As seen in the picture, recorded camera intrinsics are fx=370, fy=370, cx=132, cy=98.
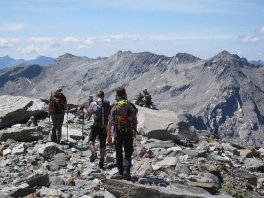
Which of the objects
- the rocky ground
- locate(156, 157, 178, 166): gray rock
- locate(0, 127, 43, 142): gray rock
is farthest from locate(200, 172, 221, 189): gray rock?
locate(0, 127, 43, 142): gray rock

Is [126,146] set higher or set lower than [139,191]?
higher

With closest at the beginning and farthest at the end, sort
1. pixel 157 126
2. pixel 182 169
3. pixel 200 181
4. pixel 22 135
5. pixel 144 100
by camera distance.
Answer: pixel 200 181
pixel 182 169
pixel 22 135
pixel 157 126
pixel 144 100

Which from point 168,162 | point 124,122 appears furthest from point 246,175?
point 124,122

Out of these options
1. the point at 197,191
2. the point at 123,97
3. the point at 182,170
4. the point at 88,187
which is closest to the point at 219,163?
the point at 182,170

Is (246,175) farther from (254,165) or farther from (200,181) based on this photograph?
(200,181)

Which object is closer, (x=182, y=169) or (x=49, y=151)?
(x=182, y=169)

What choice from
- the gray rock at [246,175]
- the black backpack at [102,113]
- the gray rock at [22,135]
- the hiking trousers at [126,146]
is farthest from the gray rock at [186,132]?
the hiking trousers at [126,146]

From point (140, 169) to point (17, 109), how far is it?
13829mm

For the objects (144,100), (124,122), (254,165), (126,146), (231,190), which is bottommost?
(231,190)

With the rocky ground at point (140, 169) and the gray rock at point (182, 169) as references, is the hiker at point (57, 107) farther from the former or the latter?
the gray rock at point (182, 169)

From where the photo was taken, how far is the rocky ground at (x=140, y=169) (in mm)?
10113

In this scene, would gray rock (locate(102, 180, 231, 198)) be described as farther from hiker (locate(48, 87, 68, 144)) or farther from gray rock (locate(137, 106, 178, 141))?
gray rock (locate(137, 106, 178, 141))

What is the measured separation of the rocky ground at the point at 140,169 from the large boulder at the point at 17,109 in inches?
21.4

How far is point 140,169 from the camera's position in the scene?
13727mm
